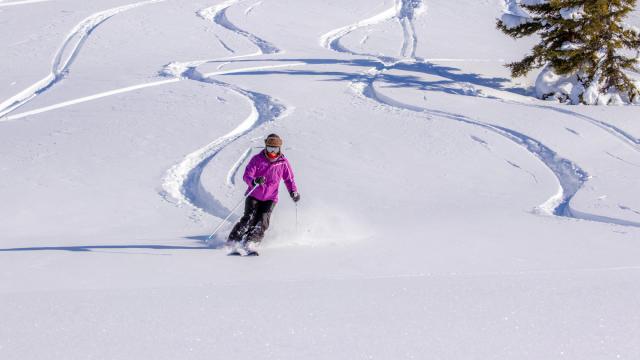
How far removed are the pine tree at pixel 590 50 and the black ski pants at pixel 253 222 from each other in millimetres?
12451

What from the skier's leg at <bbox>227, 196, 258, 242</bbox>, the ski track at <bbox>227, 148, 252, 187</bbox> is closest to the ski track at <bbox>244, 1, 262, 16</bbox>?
the ski track at <bbox>227, 148, 252, 187</bbox>

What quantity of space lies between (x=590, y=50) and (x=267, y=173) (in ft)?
45.0

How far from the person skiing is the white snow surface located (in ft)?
0.97

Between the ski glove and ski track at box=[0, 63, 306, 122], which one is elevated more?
the ski glove

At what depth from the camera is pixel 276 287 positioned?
19.4 ft

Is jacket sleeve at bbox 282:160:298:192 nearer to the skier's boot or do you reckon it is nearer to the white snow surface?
the white snow surface

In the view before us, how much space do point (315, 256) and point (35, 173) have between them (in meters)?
7.29

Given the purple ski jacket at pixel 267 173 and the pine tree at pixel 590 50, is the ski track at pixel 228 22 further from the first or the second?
the purple ski jacket at pixel 267 173

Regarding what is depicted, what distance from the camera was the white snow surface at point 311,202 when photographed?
15.9ft

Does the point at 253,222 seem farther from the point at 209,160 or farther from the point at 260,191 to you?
the point at 209,160

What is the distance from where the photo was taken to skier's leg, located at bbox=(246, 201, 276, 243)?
823cm

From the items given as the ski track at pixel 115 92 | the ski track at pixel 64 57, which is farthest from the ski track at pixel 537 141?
the ski track at pixel 64 57

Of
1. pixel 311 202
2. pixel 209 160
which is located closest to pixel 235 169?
pixel 209 160

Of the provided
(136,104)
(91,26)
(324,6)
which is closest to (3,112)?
(136,104)
